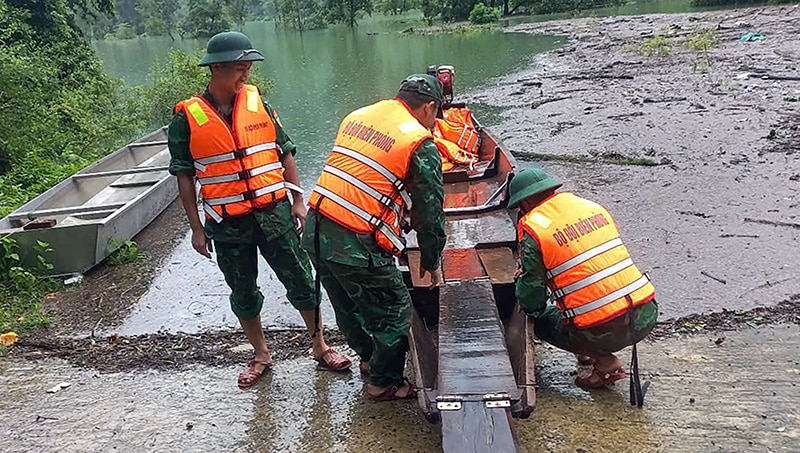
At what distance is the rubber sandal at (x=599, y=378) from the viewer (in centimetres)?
376

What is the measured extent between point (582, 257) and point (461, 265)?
4.62 ft

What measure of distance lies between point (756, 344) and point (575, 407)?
1.56m

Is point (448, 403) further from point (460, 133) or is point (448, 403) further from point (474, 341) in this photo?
point (460, 133)

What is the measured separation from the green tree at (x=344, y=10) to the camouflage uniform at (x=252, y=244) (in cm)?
5519

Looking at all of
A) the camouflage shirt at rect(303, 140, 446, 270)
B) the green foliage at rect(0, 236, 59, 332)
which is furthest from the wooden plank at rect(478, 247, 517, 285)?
the green foliage at rect(0, 236, 59, 332)

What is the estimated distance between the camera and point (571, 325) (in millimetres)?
3545

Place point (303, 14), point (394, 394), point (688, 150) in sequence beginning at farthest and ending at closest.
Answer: point (303, 14)
point (688, 150)
point (394, 394)

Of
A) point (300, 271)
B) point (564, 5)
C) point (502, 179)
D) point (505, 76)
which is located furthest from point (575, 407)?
point (564, 5)

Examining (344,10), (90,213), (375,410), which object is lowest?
(375,410)

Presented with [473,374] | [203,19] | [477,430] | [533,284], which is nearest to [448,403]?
[477,430]

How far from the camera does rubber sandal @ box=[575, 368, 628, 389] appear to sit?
3.76 metres

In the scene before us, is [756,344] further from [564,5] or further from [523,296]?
[564,5]

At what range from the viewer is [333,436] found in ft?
12.0

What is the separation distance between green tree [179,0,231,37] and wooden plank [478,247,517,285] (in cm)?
5951
